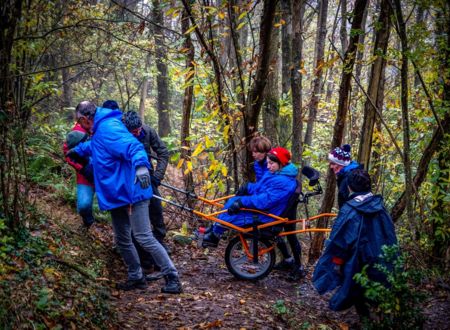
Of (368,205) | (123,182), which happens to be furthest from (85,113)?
(368,205)

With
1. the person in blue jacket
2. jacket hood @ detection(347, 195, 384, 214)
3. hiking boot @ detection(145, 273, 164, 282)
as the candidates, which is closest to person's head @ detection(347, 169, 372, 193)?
the person in blue jacket

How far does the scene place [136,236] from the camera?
524 cm

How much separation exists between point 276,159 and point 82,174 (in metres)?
2.74

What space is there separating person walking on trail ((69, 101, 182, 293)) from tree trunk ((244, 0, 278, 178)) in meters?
2.23

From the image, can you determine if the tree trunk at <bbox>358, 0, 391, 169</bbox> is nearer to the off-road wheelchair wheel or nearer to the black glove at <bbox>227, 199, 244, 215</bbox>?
the off-road wheelchair wheel

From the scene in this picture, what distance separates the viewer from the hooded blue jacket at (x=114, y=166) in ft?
16.5

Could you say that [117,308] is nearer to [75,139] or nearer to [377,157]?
[75,139]

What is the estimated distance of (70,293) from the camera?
440cm

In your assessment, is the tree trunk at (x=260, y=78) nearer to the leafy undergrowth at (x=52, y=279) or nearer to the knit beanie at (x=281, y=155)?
the knit beanie at (x=281, y=155)

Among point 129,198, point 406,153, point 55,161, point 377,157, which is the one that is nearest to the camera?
point 129,198

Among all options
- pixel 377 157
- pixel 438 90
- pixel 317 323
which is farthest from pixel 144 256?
pixel 377 157

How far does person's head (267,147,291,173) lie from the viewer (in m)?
6.07

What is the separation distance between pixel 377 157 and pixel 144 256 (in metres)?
6.10

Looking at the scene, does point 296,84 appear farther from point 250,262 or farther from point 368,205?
point 368,205
